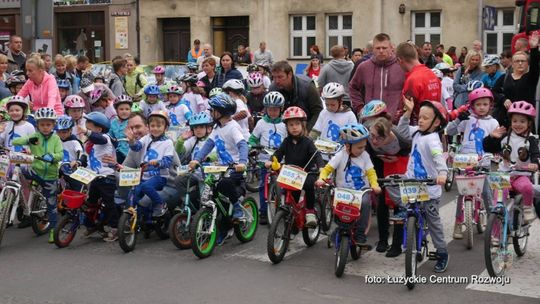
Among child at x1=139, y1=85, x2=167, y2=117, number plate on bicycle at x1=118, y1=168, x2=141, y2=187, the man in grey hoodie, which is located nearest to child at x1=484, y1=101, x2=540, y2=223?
number plate on bicycle at x1=118, y1=168, x2=141, y2=187

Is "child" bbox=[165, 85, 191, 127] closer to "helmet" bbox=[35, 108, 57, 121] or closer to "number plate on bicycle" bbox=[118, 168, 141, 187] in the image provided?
"helmet" bbox=[35, 108, 57, 121]

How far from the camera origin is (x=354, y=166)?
8297mm

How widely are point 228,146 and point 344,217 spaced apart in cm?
211

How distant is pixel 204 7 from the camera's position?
34125mm

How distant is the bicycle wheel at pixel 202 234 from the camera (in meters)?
8.62

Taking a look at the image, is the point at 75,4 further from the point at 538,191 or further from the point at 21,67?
the point at 538,191

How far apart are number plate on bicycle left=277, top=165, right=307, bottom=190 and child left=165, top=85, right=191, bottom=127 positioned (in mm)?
4881

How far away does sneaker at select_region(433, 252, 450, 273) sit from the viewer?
26.3 feet

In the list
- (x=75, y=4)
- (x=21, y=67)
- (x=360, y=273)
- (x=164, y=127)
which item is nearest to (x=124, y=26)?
(x=75, y=4)

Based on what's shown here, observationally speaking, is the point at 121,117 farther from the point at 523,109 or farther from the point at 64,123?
the point at 523,109

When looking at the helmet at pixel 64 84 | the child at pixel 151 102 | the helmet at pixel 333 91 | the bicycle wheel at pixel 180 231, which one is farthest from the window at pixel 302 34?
the bicycle wheel at pixel 180 231

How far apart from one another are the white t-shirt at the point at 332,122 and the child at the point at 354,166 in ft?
5.99

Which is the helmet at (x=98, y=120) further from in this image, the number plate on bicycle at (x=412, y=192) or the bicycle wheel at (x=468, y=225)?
the bicycle wheel at (x=468, y=225)

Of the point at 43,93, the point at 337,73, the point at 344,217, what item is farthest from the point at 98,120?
the point at 337,73
